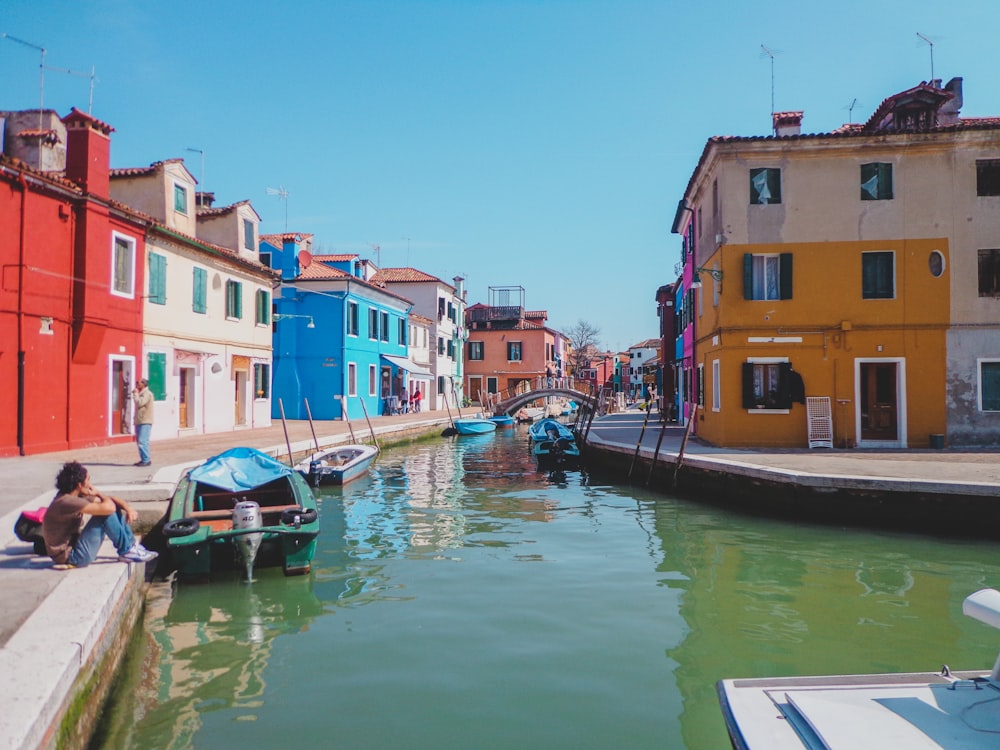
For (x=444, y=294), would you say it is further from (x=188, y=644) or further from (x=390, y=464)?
(x=188, y=644)

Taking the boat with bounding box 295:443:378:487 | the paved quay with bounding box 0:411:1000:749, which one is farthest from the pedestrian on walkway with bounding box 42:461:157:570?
the boat with bounding box 295:443:378:487

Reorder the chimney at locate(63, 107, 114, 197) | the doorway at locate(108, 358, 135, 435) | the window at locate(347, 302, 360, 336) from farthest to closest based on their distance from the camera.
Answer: the window at locate(347, 302, 360, 336), the doorway at locate(108, 358, 135, 435), the chimney at locate(63, 107, 114, 197)

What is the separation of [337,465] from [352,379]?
1598cm

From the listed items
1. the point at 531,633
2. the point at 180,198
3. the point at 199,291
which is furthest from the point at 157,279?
the point at 531,633

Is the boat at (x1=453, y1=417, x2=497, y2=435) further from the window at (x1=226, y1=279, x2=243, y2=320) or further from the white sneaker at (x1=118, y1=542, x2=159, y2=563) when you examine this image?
the white sneaker at (x1=118, y1=542, x2=159, y2=563)

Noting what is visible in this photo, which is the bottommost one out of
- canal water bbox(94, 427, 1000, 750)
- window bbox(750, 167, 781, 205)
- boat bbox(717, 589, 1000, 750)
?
canal water bbox(94, 427, 1000, 750)

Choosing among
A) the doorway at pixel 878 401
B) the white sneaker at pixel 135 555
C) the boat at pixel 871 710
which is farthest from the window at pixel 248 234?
the boat at pixel 871 710

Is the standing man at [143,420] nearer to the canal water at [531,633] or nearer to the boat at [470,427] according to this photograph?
the canal water at [531,633]

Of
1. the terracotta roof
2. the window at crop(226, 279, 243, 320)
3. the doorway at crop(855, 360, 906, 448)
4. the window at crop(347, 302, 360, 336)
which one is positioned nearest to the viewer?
the doorway at crop(855, 360, 906, 448)

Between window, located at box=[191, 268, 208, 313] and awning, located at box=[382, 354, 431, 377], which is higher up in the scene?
window, located at box=[191, 268, 208, 313]

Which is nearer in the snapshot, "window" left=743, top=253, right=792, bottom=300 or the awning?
"window" left=743, top=253, right=792, bottom=300

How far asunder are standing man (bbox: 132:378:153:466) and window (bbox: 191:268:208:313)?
7849 mm

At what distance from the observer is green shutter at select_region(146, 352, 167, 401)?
1923cm

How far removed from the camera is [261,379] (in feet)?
85.5
